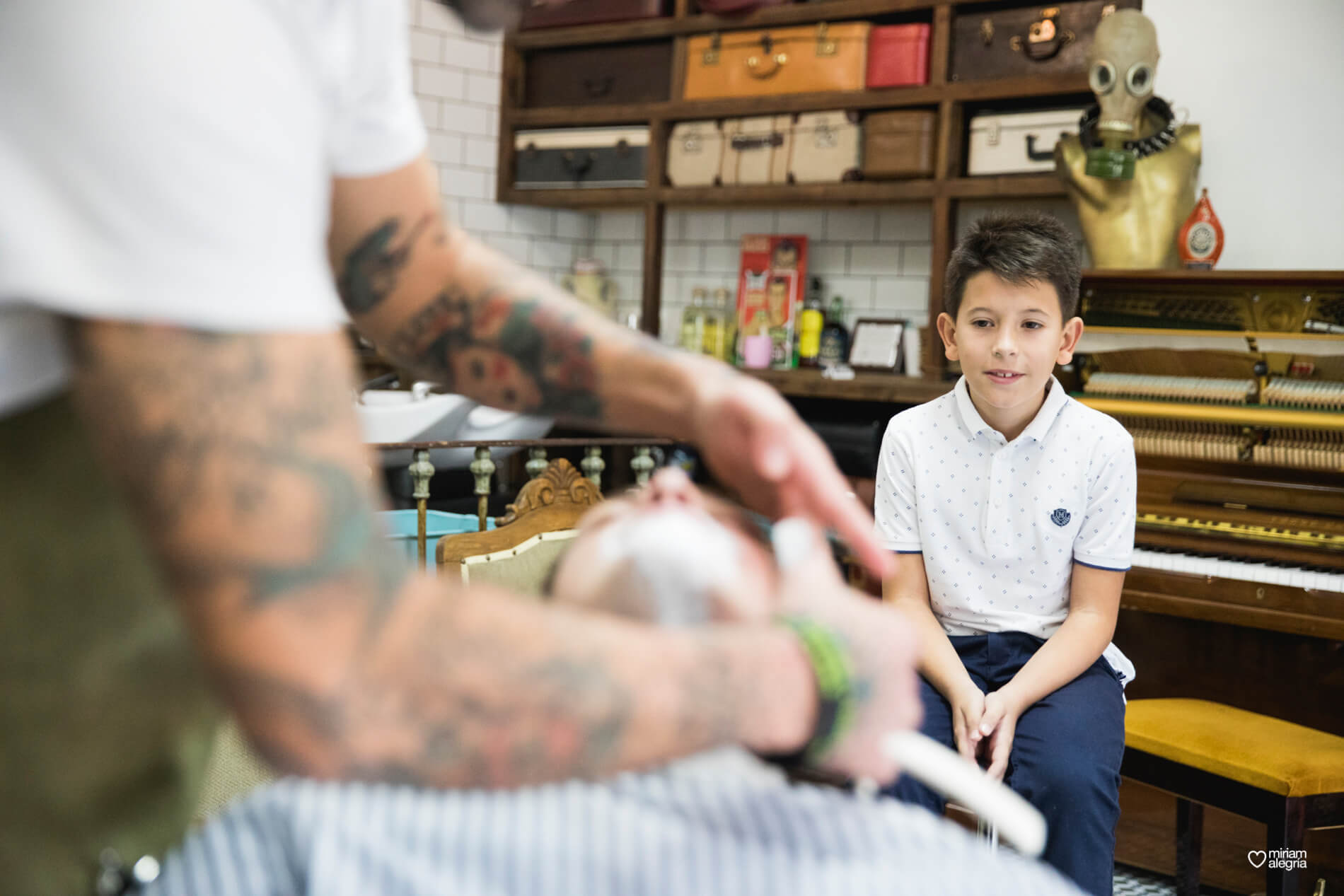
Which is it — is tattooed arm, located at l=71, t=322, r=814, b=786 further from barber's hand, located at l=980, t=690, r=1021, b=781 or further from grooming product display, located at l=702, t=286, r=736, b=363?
grooming product display, located at l=702, t=286, r=736, b=363

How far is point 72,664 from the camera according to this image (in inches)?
28.8

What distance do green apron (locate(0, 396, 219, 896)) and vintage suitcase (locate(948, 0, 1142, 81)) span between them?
12.7ft

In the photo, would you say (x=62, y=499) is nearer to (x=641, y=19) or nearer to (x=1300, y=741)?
(x=1300, y=741)

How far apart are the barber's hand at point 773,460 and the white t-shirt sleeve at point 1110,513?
54.2 inches

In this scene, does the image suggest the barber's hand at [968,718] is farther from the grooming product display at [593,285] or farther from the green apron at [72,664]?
the grooming product display at [593,285]

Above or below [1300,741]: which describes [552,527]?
above

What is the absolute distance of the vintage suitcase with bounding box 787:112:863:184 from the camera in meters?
4.60

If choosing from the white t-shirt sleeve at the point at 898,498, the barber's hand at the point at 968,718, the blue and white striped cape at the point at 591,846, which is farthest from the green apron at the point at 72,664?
the white t-shirt sleeve at the point at 898,498

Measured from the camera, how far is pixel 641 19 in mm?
5078

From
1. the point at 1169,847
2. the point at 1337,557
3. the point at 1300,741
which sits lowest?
the point at 1169,847

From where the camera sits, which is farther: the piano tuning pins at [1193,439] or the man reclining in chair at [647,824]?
the piano tuning pins at [1193,439]

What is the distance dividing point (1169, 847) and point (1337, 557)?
0.87 meters

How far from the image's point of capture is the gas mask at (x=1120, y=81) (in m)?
3.38

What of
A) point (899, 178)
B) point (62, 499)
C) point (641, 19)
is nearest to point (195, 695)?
point (62, 499)
